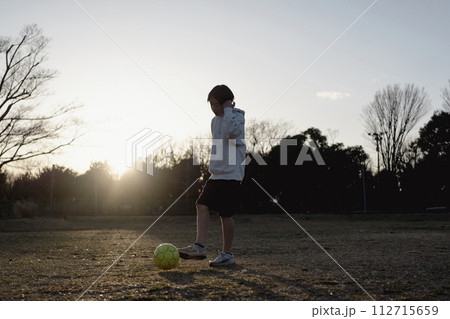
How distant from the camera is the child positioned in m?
4.14

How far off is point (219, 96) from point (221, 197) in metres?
1.01

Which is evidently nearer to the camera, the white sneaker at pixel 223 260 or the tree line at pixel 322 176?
the white sneaker at pixel 223 260

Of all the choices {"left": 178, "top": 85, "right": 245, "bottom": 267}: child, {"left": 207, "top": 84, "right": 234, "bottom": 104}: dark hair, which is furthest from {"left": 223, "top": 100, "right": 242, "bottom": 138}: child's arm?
{"left": 207, "top": 84, "right": 234, "bottom": 104}: dark hair

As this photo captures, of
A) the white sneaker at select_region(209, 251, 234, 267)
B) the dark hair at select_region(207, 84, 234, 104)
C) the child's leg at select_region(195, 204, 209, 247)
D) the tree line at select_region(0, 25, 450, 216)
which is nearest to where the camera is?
the white sneaker at select_region(209, 251, 234, 267)

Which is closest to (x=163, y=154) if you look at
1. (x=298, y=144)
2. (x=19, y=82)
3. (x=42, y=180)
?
(x=298, y=144)

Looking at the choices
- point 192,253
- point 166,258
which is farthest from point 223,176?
point 166,258

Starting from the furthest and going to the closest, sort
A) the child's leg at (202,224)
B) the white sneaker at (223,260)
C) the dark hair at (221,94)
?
the dark hair at (221,94), the child's leg at (202,224), the white sneaker at (223,260)

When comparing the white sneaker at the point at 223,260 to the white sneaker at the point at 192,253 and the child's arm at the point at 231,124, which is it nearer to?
the white sneaker at the point at 192,253

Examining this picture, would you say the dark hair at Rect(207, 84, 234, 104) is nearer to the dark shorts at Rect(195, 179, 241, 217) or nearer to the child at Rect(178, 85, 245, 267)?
the child at Rect(178, 85, 245, 267)

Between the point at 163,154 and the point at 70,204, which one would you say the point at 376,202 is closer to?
the point at 163,154

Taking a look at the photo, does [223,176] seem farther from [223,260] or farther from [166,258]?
[166,258]

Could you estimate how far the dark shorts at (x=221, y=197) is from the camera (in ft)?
13.6

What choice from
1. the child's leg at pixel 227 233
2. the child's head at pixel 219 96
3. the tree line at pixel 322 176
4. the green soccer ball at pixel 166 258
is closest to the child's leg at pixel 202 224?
Result: the child's leg at pixel 227 233

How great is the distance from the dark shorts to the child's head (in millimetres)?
739
